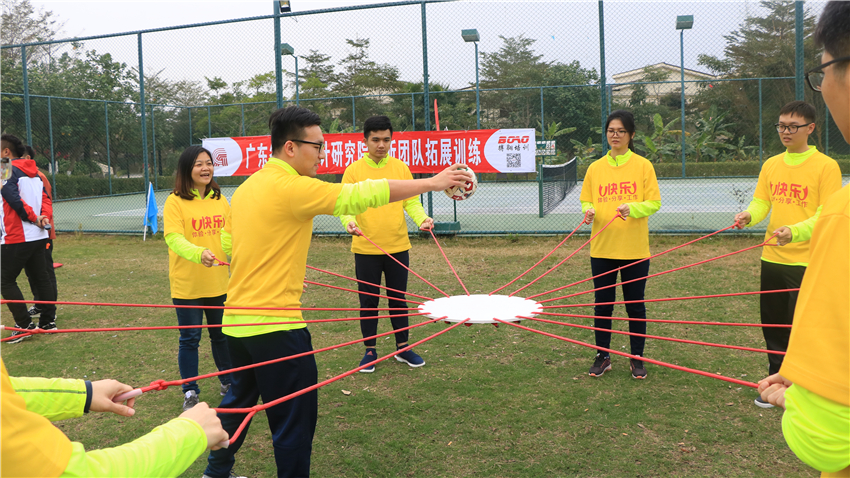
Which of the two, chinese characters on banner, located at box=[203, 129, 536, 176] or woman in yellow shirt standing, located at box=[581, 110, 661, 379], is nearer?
woman in yellow shirt standing, located at box=[581, 110, 661, 379]

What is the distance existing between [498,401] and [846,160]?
18.3 m

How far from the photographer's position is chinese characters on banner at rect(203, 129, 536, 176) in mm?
10078

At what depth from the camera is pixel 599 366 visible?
16.1 ft

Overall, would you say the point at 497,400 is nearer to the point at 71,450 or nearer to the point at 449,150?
the point at 71,450

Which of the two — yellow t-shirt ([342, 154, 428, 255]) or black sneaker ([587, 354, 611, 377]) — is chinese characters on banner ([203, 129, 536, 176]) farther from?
black sneaker ([587, 354, 611, 377])

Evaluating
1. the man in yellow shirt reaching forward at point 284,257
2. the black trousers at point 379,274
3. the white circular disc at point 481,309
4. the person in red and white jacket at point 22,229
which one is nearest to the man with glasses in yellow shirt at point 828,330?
the man in yellow shirt reaching forward at point 284,257

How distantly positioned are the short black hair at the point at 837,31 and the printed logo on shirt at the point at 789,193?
339 centimetres

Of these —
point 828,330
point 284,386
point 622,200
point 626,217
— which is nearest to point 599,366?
point 626,217

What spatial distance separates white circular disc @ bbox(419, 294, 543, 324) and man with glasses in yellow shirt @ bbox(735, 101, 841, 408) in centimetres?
194

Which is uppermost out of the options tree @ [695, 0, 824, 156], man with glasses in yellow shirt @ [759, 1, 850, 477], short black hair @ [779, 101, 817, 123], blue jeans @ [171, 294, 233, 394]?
tree @ [695, 0, 824, 156]

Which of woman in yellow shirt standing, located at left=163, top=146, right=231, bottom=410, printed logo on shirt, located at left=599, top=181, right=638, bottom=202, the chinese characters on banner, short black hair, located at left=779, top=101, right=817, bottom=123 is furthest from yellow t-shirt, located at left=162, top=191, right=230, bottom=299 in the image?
the chinese characters on banner

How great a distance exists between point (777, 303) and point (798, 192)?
83cm

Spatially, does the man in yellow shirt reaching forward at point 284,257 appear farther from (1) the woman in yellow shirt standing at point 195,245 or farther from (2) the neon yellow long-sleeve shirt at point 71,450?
(1) the woman in yellow shirt standing at point 195,245

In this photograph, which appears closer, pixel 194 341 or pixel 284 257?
pixel 284 257
